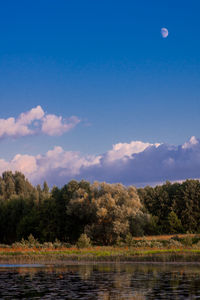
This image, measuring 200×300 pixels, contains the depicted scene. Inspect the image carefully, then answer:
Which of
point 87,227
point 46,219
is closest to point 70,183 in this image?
point 46,219

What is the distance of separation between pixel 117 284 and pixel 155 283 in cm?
237

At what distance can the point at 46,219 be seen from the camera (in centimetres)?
10388

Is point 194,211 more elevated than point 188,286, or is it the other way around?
point 194,211

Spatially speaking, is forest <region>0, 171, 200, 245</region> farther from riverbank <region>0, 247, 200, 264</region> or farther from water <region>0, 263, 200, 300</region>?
water <region>0, 263, 200, 300</region>

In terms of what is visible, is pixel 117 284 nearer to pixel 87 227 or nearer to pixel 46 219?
pixel 87 227

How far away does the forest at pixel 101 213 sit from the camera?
87062mm

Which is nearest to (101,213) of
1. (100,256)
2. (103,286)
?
(100,256)

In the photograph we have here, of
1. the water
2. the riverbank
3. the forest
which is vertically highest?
the forest

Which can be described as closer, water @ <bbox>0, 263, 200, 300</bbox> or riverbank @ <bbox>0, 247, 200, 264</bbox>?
water @ <bbox>0, 263, 200, 300</bbox>

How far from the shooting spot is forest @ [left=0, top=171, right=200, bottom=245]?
87.1 meters

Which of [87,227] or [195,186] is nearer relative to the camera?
[87,227]

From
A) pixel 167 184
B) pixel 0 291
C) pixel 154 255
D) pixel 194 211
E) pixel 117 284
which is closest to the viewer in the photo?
pixel 0 291

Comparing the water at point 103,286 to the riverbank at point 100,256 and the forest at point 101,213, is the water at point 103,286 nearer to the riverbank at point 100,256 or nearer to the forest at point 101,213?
the riverbank at point 100,256

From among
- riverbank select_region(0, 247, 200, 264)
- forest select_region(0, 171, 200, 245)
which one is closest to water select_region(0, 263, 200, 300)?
riverbank select_region(0, 247, 200, 264)
